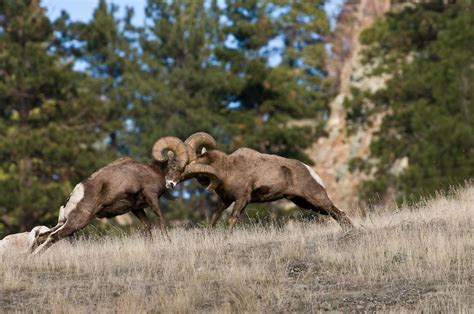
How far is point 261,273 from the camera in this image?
10.5 m

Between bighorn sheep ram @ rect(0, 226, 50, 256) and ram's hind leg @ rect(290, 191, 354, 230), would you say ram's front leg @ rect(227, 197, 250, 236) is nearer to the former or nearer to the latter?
ram's hind leg @ rect(290, 191, 354, 230)

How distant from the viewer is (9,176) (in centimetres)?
3139

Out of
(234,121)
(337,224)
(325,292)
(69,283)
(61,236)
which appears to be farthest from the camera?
(234,121)

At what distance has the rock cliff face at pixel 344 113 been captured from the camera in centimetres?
4525

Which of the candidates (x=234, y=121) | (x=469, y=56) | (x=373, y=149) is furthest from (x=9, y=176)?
(x=469, y=56)

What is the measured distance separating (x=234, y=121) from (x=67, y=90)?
656 centimetres

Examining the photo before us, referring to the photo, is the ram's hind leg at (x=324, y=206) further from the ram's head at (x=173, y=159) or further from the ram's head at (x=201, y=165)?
the ram's head at (x=173, y=159)

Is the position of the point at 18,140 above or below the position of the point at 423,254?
above

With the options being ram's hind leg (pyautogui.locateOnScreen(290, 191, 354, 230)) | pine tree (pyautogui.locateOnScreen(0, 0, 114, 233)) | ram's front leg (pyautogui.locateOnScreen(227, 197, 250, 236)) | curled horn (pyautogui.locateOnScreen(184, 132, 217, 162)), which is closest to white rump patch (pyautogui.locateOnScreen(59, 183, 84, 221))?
curled horn (pyautogui.locateOnScreen(184, 132, 217, 162))

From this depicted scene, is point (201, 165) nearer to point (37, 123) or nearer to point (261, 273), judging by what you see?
point (261, 273)

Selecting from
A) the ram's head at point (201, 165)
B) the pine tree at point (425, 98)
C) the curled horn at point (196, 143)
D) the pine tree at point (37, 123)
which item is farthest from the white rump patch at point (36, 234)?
the pine tree at point (37, 123)

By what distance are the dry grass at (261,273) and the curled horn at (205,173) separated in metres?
0.78

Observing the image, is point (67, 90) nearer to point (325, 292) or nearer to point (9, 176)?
point (9, 176)

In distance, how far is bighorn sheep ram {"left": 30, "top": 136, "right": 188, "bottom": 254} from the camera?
528 inches
